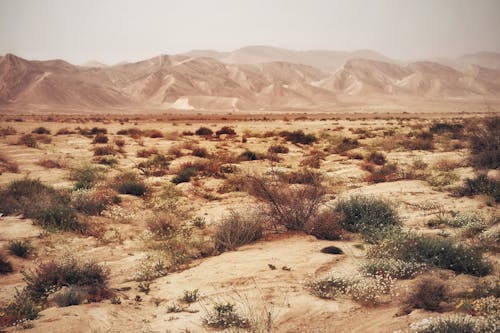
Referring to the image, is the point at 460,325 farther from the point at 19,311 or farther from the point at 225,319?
the point at 19,311

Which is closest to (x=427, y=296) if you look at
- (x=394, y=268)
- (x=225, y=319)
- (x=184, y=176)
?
(x=394, y=268)

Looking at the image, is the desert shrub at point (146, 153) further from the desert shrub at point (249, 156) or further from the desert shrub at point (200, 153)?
the desert shrub at point (249, 156)

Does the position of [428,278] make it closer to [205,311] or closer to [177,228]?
[205,311]

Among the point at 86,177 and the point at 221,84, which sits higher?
the point at 221,84

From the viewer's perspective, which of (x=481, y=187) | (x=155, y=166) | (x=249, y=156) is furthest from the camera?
(x=249, y=156)

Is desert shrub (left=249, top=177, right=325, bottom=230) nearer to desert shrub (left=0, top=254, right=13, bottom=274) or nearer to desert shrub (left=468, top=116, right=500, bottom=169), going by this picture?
desert shrub (left=0, top=254, right=13, bottom=274)

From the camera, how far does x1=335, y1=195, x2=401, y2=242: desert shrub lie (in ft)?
26.7

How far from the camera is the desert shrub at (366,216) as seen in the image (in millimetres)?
8148

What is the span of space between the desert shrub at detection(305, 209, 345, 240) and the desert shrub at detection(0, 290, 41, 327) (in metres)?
5.05

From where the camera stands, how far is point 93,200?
10.2m

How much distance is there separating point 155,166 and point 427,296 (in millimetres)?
13106

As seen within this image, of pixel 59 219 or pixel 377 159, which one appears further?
pixel 377 159

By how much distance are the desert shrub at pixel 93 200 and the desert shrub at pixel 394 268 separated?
681cm

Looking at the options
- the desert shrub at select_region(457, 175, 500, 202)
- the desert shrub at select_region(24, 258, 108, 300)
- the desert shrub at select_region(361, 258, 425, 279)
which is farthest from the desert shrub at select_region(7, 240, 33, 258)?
the desert shrub at select_region(457, 175, 500, 202)
